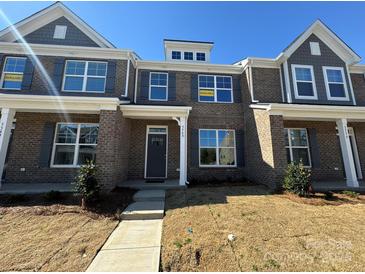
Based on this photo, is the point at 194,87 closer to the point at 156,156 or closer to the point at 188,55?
the point at 188,55

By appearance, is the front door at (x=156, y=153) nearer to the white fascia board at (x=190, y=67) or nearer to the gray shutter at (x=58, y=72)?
the white fascia board at (x=190, y=67)

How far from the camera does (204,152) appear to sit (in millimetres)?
9492

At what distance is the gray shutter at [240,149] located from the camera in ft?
30.9

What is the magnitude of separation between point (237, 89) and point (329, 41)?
5.69m

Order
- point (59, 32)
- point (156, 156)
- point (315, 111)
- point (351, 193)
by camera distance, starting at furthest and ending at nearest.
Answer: point (59, 32) < point (156, 156) < point (315, 111) < point (351, 193)

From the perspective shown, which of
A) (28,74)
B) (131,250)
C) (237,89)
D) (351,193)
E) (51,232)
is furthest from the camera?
(237,89)

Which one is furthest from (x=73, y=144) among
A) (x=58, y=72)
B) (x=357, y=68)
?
(x=357, y=68)

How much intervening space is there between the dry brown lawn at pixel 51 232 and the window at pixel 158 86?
18.4 feet

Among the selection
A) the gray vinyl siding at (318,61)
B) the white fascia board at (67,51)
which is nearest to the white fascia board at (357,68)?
the gray vinyl siding at (318,61)

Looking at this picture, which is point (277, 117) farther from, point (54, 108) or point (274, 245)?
point (54, 108)

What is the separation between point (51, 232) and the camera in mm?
3963

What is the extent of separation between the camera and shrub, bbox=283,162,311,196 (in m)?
6.28

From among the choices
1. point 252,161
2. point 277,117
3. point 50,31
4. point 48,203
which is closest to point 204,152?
point 252,161

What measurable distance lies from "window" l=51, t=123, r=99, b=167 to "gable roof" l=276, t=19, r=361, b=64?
11045 millimetres
